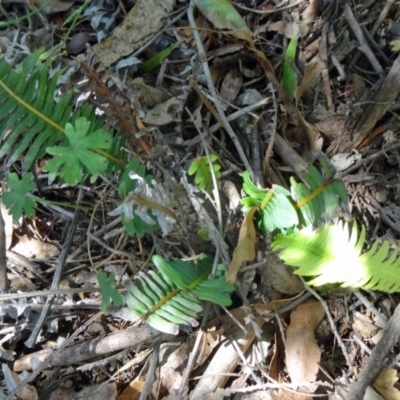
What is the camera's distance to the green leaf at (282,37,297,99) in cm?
212

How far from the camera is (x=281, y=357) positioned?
6.27ft

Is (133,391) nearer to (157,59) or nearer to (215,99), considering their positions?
(215,99)

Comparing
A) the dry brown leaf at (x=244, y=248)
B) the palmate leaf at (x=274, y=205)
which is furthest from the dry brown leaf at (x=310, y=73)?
the dry brown leaf at (x=244, y=248)

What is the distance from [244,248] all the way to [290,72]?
2.50 feet

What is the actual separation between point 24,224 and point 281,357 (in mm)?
1129

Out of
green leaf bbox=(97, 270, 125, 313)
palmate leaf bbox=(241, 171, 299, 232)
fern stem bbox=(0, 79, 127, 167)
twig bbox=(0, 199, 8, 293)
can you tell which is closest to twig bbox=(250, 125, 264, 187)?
palmate leaf bbox=(241, 171, 299, 232)

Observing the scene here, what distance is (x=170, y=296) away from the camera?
1.79 meters

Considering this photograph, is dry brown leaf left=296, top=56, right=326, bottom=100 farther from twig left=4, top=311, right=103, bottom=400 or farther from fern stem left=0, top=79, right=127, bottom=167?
twig left=4, top=311, right=103, bottom=400

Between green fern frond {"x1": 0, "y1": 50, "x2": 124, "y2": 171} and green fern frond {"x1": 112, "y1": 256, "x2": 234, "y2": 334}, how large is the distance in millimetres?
474

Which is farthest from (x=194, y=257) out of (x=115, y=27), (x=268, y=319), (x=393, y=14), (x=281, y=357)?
(x=393, y=14)

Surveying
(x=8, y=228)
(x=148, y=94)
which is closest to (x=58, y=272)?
(x=8, y=228)

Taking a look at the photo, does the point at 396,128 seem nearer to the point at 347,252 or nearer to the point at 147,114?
the point at 347,252

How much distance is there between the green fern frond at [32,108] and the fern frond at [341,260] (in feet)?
2.42

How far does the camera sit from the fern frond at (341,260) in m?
1.75
